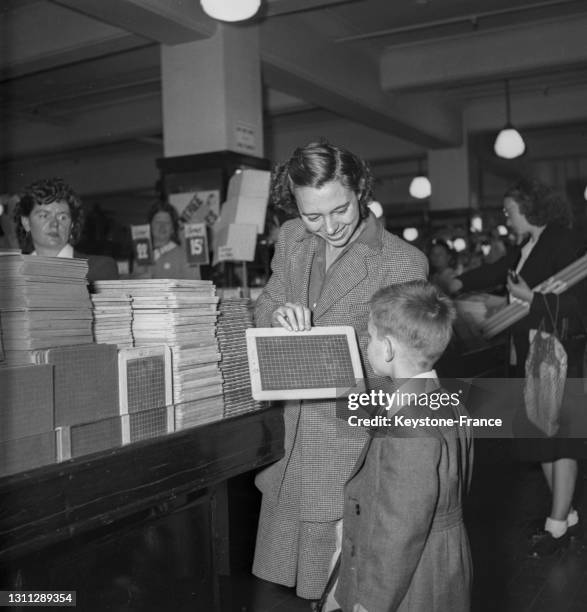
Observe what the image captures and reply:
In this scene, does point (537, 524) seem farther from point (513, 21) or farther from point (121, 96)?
point (121, 96)

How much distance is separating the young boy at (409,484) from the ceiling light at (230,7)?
3368 mm

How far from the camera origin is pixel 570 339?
11.2ft

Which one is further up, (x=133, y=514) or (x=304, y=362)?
(x=304, y=362)

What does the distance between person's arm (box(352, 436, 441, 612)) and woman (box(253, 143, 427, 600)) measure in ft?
1.08

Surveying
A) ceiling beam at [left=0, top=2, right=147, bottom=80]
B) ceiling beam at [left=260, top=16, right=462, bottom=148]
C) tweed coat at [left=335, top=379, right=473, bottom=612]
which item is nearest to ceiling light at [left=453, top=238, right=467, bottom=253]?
ceiling beam at [left=260, top=16, right=462, bottom=148]

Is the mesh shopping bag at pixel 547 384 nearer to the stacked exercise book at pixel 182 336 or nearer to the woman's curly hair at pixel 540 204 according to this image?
the woman's curly hair at pixel 540 204

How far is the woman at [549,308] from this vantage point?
11.2ft

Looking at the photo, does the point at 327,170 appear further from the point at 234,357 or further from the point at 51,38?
the point at 51,38

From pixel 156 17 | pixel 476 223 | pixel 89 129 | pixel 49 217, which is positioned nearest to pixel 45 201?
pixel 49 217

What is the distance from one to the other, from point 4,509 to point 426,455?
811 mm

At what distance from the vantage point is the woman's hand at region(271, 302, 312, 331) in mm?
1794

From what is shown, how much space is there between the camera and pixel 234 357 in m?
2.14

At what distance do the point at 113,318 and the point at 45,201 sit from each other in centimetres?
105

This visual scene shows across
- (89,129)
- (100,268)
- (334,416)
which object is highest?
(89,129)
